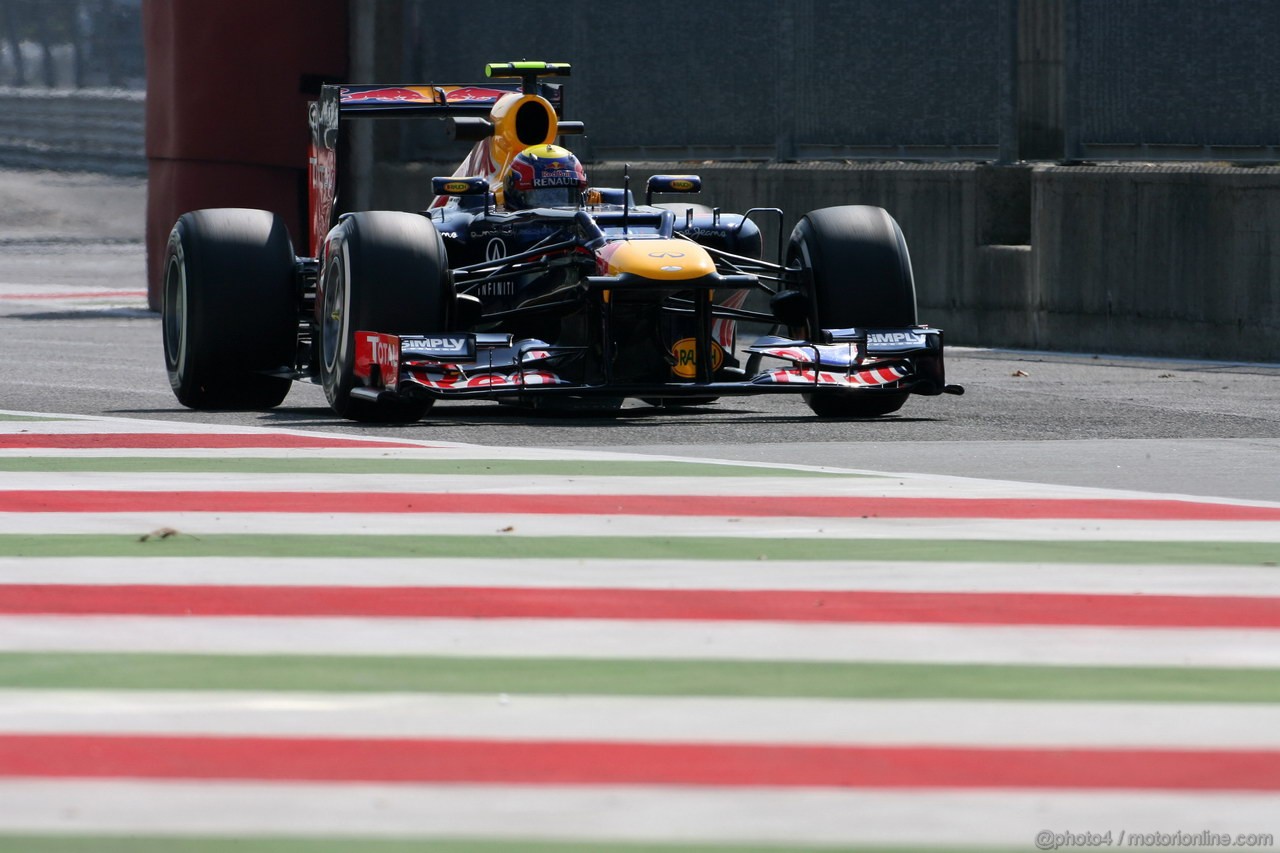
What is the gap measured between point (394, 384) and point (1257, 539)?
511 centimetres

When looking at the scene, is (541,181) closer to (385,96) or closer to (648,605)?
(385,96)

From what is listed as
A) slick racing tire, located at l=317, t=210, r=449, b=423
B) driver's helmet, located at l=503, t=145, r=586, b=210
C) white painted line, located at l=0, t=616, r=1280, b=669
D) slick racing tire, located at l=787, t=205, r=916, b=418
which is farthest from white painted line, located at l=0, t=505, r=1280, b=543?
driver's helmet, located at l=503, t=145, r=586, b=210

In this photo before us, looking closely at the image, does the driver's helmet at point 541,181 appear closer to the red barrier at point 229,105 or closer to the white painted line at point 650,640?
the white painted line at point 650,640

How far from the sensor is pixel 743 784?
167 inches

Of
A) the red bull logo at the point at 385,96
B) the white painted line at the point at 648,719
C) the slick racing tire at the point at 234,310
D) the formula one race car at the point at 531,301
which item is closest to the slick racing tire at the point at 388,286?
the formula one race car at the point at 531,301

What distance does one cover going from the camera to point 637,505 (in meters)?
8.16

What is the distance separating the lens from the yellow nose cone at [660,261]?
11398 millimetres

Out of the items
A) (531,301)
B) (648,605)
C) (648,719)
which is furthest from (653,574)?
(531,301)

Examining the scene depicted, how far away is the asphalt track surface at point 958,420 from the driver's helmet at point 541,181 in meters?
1.20

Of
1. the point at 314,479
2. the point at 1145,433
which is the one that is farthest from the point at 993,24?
the point at 314,479

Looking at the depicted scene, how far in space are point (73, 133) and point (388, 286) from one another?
146ft

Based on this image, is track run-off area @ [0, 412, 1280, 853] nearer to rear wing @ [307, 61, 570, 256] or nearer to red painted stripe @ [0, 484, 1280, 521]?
red painted stripe @ [0, 484, 1280, 521]

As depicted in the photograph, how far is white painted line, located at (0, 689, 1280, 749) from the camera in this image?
459cm

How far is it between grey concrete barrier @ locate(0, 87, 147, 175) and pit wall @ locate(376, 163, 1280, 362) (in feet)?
112
